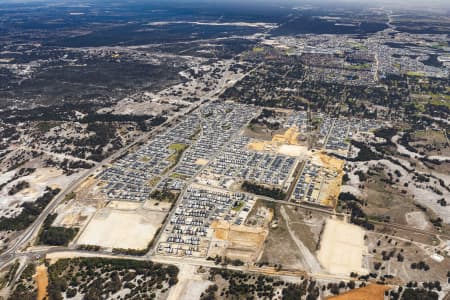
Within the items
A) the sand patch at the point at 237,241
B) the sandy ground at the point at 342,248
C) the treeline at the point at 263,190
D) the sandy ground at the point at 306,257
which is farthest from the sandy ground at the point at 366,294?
the treeline at the point at 263,190

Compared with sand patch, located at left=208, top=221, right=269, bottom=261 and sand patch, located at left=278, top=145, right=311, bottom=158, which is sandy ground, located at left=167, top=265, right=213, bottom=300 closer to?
sand patch, located at left=208, top=221, right=269, bottom=261

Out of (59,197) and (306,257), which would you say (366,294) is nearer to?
(306,257)

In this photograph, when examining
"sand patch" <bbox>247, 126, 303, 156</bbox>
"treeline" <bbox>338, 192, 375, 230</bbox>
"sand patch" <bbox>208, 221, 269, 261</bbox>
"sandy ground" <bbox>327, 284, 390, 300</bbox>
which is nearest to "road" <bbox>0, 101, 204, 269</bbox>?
"sand patch" <bbox>247, 126, 303, 156</bbox>

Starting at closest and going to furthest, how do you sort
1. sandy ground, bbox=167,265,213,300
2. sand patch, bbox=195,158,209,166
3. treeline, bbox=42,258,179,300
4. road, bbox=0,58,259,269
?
1. sandy ground, bbox=167,265,213,300
2. treeline, bbox=42,258,179,300
3. road, bbox=0,58,259,269
4. sand patch, bbox=195,158,209,166

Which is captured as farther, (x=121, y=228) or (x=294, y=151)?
(x=294, y=151)

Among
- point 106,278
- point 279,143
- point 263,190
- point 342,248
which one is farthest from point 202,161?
point 342,248

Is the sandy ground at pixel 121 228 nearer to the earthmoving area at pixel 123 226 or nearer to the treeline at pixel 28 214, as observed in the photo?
the earthmoving area at pixel 123 226

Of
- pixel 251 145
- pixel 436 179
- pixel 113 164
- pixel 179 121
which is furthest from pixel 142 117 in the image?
pixel 436 179
